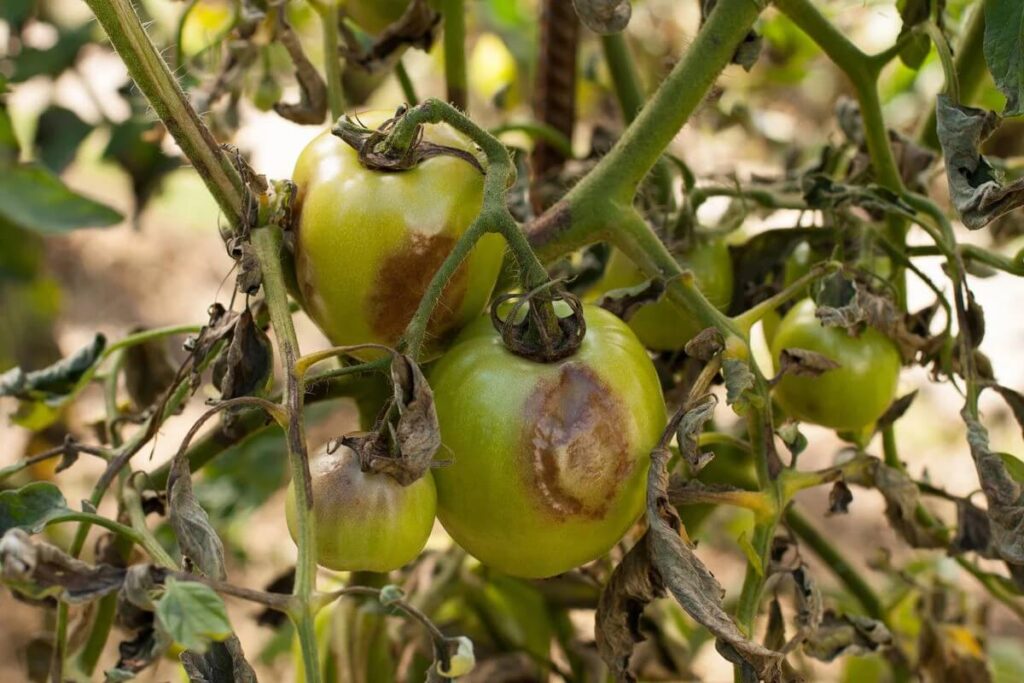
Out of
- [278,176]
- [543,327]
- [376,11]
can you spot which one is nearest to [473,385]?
[543,327]

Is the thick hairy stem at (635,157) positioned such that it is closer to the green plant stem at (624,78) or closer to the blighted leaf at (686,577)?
the blighted leaf at (686,577)

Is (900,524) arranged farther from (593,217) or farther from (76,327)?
(76,327)

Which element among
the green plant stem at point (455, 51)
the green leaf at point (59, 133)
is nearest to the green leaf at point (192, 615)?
the green plant stem at point (455, 51)

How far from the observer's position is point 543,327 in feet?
2.01

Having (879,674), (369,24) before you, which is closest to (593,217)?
(369,24)

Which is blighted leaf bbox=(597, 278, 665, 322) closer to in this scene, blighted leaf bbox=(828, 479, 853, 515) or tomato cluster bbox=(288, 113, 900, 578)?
tomato cluster bbox=(288, 113, 900, 578)

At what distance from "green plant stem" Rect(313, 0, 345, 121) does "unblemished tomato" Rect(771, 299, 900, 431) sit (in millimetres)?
398

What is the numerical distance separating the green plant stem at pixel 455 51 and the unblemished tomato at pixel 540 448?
0.41 metres

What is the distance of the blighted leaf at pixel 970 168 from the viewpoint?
62cm

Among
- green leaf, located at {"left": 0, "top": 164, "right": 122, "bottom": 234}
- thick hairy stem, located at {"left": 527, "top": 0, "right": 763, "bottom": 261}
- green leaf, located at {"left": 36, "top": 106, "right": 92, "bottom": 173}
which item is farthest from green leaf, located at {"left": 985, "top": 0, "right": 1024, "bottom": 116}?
green leaf, located at {"left": 36, "top": 106, "right": 92, "bottom": 173}

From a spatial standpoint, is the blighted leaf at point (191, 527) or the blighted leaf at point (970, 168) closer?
the blighted leaf at point (191, 527)

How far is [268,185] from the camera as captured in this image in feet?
2.08

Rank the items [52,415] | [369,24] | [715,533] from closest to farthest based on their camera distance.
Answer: [52,415], [369,24], [715,533]

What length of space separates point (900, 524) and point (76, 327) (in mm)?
2465
